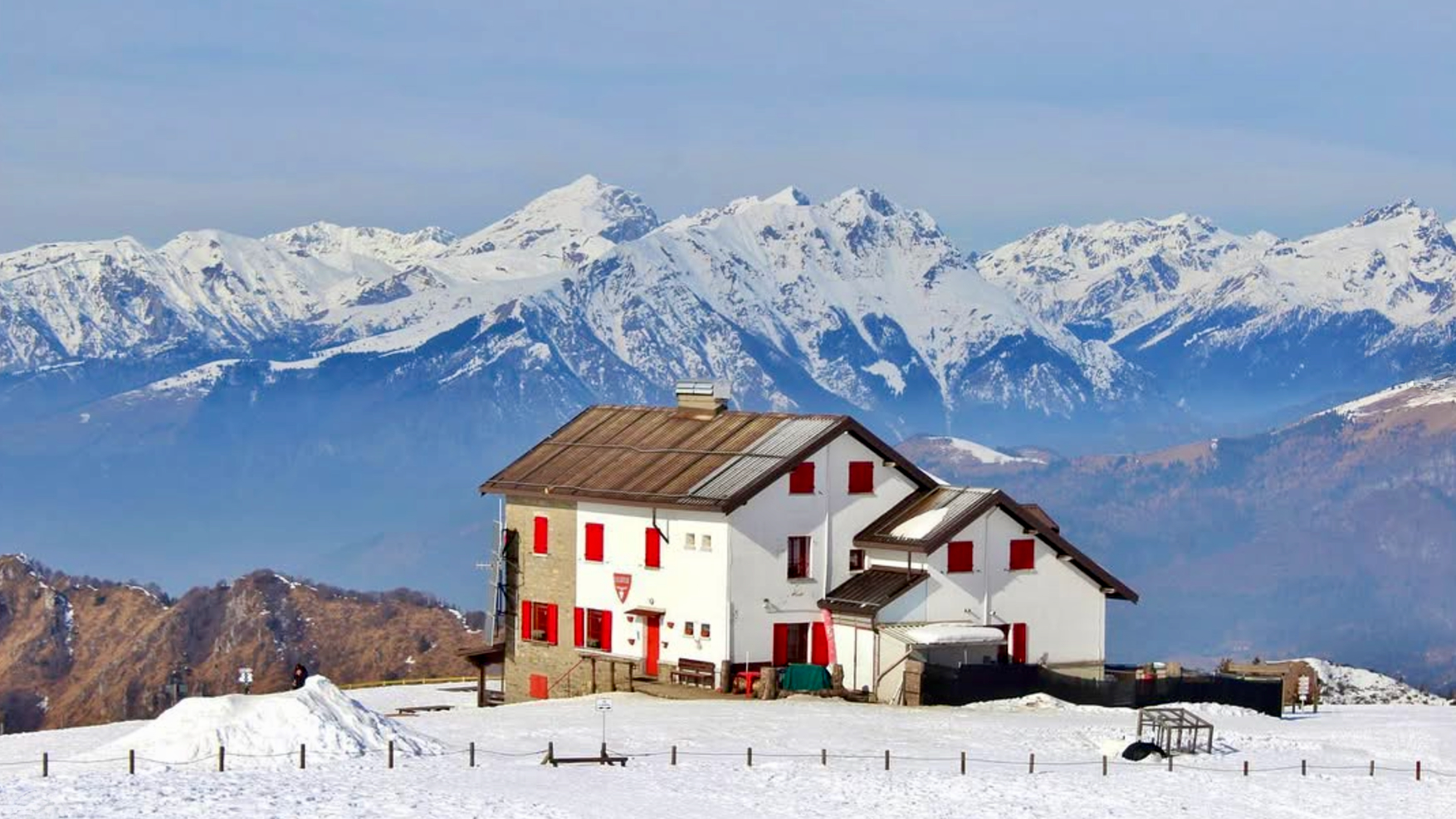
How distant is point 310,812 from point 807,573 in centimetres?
3585

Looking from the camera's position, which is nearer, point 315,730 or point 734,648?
point 315,730

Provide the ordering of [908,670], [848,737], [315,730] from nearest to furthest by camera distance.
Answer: [315,730] < [848,737] < [908,670]

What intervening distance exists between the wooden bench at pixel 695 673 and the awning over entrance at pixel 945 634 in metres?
5.84

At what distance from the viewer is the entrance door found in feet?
296

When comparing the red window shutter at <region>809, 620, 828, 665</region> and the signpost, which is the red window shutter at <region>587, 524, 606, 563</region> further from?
the signpost

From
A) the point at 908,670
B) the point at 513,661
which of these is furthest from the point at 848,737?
the point at 513,661

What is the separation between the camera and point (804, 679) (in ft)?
284

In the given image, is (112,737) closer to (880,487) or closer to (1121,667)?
(880,487)

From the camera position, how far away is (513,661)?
98000 mm

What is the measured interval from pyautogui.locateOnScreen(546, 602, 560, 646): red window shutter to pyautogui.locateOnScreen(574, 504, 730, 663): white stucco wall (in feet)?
6.03

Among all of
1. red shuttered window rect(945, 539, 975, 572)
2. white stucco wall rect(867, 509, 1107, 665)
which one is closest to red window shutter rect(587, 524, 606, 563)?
white stucco wall rect(867, 509, 1107, 665)

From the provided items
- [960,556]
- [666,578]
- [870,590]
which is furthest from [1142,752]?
[666,578]

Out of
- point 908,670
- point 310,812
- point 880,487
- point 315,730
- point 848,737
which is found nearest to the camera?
point 310,812

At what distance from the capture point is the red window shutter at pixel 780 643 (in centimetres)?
8856
